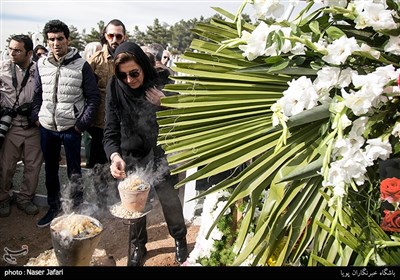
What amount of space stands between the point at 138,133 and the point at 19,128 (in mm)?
705

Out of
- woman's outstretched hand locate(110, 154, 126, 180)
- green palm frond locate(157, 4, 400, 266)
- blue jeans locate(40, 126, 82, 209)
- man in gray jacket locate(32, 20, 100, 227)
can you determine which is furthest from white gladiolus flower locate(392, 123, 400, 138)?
blue jeans locate(40, 126, 82, 209)

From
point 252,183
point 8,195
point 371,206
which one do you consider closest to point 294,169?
point 252,183

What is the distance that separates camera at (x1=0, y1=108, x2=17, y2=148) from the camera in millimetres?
2348

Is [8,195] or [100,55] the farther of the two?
[8,195]

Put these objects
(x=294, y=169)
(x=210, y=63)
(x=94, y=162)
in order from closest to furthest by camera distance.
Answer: (x=294, y=169)
(x=210, y=63)
(x=94, y=162)

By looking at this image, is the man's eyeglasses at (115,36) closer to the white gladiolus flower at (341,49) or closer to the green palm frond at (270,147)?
the green palm frond at (270,147)

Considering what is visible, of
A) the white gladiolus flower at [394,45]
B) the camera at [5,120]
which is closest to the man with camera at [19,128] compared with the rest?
the camera at [5,120]

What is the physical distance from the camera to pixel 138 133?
7.37ft

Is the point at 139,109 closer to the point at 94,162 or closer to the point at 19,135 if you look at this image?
the point at 94,162

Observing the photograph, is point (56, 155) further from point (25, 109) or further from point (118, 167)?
point (118, 167)

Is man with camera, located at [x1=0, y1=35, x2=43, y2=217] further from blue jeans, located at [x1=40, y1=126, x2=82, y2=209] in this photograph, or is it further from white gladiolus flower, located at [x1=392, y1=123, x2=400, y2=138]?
white gladiolus flower, located at [x1=392, y1=123, x2=400, y2=138]

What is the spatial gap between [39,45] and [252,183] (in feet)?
5.94

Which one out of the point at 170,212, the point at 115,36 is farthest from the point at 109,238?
the point at 115,36

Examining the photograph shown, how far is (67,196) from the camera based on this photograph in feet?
7.59
